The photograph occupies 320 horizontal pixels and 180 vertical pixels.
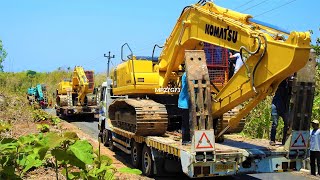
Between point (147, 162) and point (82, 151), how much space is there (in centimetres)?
656

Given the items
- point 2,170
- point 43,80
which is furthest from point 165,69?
point 43,80

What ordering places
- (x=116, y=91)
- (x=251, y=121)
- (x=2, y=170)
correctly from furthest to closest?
1. (x=251, y=121)
2. (x=116, y=91)
3. (x=2, y=170)

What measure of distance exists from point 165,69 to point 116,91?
3.10 meters

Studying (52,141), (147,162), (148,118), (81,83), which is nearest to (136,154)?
(147,162)

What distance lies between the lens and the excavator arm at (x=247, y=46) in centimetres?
647

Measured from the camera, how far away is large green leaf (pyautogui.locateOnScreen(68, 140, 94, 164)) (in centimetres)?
354

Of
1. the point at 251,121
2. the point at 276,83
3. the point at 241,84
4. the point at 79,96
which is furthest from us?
the point at 79,96

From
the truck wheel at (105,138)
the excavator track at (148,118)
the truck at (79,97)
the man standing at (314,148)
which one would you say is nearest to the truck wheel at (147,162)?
the excavator track at (148,118)

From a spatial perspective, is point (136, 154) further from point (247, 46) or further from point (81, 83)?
point (81, 83)

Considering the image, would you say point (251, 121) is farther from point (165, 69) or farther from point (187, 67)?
point (187, 67)

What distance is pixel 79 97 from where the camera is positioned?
86.5 feet

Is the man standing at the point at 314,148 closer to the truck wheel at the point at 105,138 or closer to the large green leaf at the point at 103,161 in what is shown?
the large green leaf at the point at 103,161

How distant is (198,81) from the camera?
762 cm

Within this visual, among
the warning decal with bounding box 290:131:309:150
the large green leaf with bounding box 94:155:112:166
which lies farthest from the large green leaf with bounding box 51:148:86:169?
the warning decal with bounding box 290:131:309:150
